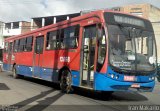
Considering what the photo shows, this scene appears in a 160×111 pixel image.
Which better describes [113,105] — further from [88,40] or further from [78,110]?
[88,40]

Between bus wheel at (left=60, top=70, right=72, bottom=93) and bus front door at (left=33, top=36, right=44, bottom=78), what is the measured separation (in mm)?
3527

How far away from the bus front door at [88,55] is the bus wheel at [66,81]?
4.23 feet

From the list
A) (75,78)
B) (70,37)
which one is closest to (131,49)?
(75,78)

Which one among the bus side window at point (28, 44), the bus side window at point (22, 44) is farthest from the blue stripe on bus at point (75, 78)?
the bus side window at point (22, 44)

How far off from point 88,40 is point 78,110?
12.9 feet

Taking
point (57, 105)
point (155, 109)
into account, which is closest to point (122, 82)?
point (155, 109)

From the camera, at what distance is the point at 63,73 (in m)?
15.9

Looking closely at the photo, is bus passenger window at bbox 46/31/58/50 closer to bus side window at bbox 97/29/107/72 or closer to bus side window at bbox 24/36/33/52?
bus side window at bbox 24/36/33/52

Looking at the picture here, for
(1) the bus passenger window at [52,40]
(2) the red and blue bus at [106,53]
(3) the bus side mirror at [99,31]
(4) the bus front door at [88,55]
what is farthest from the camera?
(1) the bus passenger window at [52,40]

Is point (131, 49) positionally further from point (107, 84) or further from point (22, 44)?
point (22, 44)

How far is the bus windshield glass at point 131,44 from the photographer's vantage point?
12.6 metres

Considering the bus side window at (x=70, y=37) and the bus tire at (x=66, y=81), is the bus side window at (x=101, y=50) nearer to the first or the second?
the bus side window at (x=70, y=37)

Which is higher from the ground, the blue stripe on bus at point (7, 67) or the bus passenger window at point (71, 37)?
the bus passenger window at point (71, 37)

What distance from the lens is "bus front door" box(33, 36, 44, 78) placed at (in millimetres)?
19266
